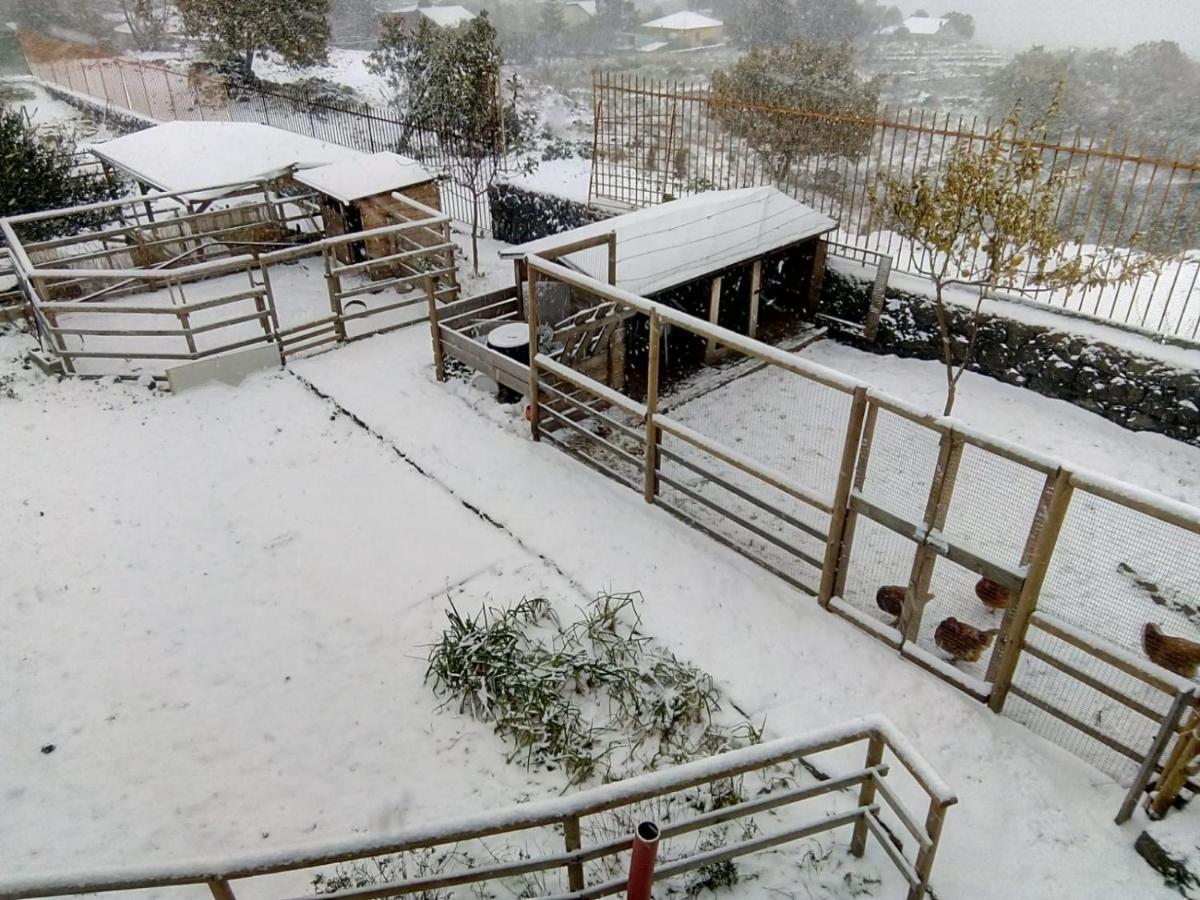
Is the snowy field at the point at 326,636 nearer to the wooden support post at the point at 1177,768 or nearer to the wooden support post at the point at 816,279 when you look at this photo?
the wooden support post at the point at 1177,768

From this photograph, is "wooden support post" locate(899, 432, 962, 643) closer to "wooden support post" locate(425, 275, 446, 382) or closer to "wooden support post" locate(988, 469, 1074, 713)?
"wooden support post" locate(988, 469, 1074, 713)

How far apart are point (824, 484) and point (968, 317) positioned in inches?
145

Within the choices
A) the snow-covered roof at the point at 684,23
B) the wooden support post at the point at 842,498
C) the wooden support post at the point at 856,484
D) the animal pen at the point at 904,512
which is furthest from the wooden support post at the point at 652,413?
the snow-covered roof at the point at 684,23

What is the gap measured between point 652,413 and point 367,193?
23.6 ft

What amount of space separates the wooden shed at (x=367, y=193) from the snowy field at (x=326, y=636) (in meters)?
4.42

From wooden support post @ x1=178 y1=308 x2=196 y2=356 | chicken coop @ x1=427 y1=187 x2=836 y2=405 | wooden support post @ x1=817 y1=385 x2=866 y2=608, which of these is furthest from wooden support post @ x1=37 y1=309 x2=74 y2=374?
wooden support post @ x1=817 y1=385 x2=866 y2=608

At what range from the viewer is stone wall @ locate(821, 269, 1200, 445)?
8.49 meters

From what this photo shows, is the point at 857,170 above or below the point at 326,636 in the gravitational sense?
above

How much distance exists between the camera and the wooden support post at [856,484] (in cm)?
487

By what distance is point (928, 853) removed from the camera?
11.6ft

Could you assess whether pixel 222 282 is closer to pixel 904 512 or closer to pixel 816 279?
pixel 816 279

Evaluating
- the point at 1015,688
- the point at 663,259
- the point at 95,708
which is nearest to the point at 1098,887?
the point at 1015,688

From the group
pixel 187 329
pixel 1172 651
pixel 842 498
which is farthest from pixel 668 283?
pixel 1172 651

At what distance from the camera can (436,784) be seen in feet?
14.9
